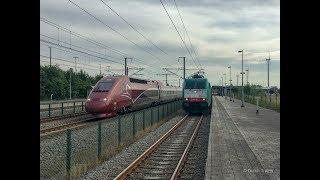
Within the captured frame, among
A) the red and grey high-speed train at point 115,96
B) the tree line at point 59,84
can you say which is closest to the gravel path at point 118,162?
the red and grey high-speed train at point 115,96

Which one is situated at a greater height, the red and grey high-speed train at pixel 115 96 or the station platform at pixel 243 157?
the red and grey high-speed train at pixel 115 96

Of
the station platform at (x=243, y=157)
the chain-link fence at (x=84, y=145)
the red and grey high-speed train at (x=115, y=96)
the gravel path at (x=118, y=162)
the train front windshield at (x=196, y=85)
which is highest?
the train front windshield at (x=196, y=85)

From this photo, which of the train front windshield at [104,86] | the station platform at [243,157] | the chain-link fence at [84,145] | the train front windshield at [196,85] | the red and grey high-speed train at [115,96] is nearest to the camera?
the chain-link fence at [84,145]

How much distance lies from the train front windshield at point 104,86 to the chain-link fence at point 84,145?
18.6 ft

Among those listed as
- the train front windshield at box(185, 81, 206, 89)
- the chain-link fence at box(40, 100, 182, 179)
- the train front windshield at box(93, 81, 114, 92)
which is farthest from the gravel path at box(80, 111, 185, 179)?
the train front windshield at box(185, 81, 206, 89)

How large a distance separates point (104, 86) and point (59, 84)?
34740 mm

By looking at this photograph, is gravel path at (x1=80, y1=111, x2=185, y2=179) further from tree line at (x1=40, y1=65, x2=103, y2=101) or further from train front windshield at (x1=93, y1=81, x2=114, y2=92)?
tree line at (x1=40, y1=65, x2=103, y2=101)

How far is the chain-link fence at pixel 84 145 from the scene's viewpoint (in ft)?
33.1

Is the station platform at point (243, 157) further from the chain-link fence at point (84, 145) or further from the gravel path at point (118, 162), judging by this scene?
the chain-link fence at point (84, 145)

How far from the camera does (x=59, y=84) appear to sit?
5850 cm

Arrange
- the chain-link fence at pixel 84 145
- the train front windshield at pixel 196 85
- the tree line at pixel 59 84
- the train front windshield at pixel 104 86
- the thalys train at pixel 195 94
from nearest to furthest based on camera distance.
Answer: the chain-link fence at pixel 84 145 → the train front windshield at pixel 104 86 → the thalys train at pixel 195 94 → the train front windshield at pixel 196 85 → the tree line at pixel 59 84
